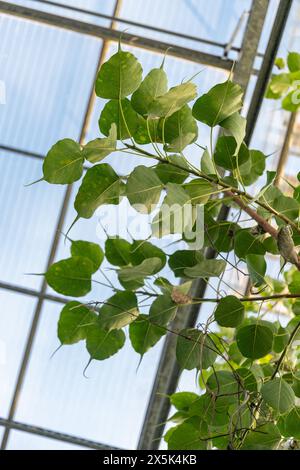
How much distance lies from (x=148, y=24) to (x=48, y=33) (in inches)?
18.5

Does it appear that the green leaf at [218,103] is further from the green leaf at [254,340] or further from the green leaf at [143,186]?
the green leaf at [254,340]

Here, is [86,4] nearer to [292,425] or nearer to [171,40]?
[171,40]

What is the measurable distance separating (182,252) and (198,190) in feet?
0.70

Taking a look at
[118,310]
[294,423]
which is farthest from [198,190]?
[294,423]

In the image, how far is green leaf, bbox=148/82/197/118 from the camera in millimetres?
1446

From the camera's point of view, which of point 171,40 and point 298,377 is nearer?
point 298,377

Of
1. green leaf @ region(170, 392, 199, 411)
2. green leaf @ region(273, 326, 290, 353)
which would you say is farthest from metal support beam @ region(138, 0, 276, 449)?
green leaf @ region(273, 326, 290, 353)

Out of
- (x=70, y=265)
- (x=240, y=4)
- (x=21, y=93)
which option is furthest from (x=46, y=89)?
(x=70, y=265)

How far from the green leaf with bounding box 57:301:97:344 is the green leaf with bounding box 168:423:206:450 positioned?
31 cm

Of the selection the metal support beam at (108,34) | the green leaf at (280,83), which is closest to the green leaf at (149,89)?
the green leaf at (280,83)

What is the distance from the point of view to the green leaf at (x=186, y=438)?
5.94ft

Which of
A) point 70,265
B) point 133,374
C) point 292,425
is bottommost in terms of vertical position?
point 292,425

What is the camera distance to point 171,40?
393cm

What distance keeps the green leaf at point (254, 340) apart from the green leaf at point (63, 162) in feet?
1.45
